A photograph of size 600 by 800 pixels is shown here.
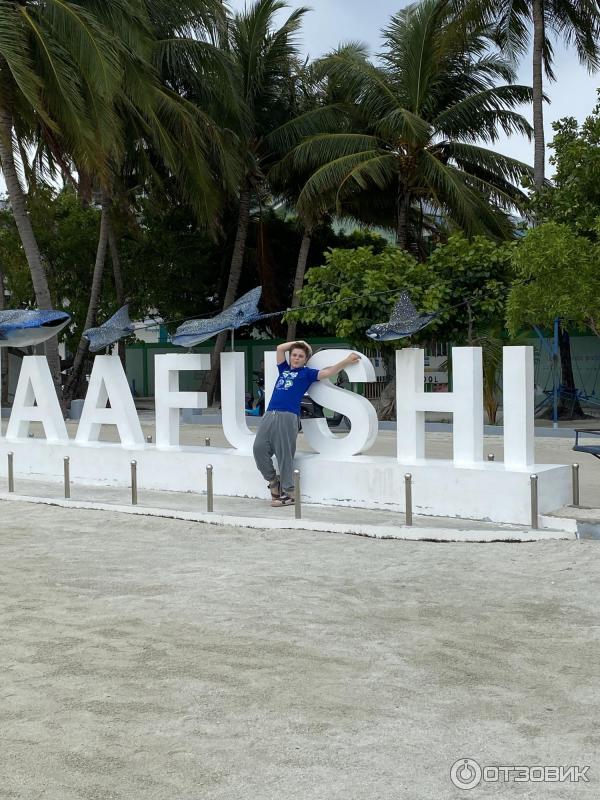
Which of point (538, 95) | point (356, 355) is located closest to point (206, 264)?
point (538, 95)

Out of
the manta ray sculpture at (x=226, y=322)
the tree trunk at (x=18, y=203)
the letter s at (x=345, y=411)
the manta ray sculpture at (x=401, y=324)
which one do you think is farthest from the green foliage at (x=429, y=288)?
the letter s at (x=345, y=411)

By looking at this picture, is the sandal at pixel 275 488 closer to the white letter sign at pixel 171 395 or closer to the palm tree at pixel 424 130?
the white letter sign at pixel 171 395

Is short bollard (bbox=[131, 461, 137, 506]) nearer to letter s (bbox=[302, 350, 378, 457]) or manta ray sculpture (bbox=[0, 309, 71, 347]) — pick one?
letter s (bbox=[302, 350, 378, 457])

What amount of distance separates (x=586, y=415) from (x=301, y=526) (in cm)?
1745

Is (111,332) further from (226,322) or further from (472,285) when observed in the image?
(472,285)

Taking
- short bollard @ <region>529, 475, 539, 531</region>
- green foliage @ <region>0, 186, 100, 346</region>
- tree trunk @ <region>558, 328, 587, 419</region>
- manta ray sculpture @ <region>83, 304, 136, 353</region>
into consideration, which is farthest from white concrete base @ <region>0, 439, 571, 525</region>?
green foliage @ <region>0, 186, 100, 346</region>

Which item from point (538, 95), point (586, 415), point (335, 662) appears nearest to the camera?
point (335, 662)

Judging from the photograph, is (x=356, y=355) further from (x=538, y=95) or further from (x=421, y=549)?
(x=538, y=95)

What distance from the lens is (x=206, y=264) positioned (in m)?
32.4

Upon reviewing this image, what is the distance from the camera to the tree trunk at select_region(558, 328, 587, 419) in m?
24.8

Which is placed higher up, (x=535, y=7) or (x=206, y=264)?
(x=535, y=7)

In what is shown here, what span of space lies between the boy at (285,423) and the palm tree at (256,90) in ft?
56.0

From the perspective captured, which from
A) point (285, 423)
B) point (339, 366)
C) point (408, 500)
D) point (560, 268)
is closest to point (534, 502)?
point (408, 500)

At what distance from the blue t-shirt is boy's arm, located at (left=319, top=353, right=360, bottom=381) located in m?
0.09
